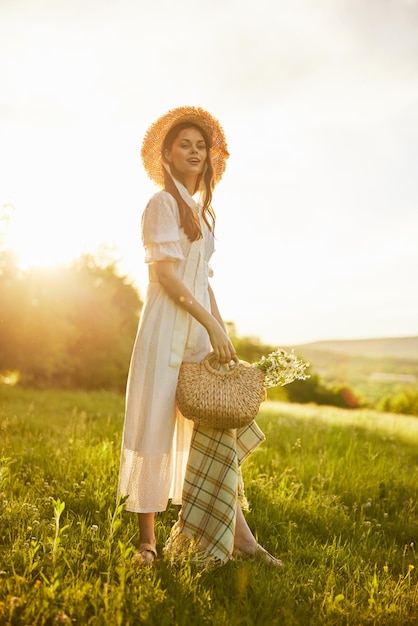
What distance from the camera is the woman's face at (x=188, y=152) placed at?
12.5 ft

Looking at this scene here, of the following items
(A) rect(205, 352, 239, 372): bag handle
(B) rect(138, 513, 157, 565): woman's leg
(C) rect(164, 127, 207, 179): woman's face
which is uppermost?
(C) rect(164, 127, 207, 179): woman's face

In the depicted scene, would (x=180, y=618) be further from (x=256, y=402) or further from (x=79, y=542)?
(x=256, y=402)

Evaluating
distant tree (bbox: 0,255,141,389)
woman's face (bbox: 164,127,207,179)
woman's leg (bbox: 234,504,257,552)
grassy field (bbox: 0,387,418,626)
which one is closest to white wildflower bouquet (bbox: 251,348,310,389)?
woman's leg (bbox: 234,504,257,552)

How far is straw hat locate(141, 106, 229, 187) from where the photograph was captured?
386 cm

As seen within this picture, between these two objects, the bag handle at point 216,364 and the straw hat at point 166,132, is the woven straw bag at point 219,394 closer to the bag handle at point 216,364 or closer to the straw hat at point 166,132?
the bag handle at point 216,364

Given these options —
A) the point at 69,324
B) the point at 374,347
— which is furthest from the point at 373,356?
the point at 69,324

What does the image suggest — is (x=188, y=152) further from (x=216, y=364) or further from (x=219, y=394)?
(x=219, y=394)

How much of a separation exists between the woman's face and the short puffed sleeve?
1.09 ft

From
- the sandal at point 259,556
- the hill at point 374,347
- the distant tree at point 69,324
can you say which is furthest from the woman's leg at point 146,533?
the hill at point 374,347

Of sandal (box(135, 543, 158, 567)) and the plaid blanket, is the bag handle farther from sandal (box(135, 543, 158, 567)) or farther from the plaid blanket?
sandal (box(135, 543, 158, 567))

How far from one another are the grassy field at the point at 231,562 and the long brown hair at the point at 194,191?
5.55 ft

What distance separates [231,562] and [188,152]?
2559 millimetres

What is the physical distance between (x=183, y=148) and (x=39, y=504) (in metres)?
2.64

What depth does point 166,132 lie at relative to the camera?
12.7 ft
